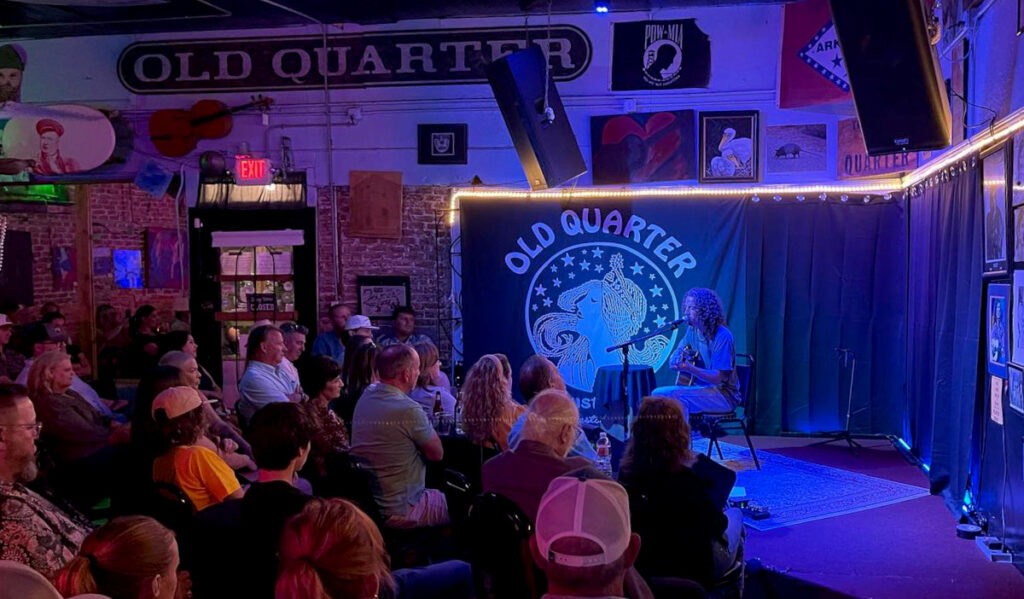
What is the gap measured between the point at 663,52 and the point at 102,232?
7.30m

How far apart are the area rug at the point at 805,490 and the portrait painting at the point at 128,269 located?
25.8 ft

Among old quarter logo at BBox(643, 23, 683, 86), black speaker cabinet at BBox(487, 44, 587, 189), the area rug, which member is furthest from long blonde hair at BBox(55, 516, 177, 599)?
old quarter logo at BBox(643, 23, 683, 86)

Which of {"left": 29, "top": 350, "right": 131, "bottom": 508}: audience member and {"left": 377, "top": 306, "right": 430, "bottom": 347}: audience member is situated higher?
{"left": 377, "top": 306, "right": 430, "bottom": 347}: audience member

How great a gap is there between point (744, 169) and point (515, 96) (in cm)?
248

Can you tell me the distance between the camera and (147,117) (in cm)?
870

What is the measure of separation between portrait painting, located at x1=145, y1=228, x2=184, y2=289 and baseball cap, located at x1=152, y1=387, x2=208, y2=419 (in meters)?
8.20

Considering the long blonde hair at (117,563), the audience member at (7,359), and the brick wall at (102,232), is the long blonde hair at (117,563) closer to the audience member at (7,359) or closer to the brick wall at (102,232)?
the audience member at (7,359)

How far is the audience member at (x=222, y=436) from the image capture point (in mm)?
4590

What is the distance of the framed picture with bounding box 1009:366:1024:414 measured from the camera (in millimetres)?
4426

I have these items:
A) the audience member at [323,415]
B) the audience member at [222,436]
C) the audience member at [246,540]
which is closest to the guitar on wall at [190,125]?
the audience member at [222,436]

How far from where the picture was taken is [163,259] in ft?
37.3

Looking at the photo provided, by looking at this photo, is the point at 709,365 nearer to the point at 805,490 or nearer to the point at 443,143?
the point at 805,490

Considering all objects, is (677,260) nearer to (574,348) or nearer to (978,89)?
(574,348)

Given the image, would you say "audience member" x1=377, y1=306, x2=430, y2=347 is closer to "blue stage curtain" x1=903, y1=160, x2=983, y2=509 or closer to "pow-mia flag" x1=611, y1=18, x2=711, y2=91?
"pow-mia flag" x1=611, y1=18, x2=711, y2=91
